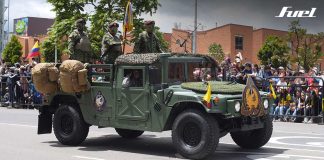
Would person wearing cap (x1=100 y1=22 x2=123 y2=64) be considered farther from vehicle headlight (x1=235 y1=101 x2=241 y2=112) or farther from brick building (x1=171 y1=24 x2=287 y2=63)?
brick building (x1=171 y1=24 x2=287 y2=63)

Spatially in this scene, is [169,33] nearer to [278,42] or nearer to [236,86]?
[278,42]

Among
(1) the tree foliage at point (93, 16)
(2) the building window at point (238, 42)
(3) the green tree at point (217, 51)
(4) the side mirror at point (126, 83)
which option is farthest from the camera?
(2) the building window at point (238, 42)

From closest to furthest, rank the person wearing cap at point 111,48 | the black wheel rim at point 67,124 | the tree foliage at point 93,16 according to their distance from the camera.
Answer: the black wheel rim at point 67,124 → the person wearing cap at point 111,48 → the tree foliage at point 93,16

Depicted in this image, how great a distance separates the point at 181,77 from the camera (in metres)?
9.69

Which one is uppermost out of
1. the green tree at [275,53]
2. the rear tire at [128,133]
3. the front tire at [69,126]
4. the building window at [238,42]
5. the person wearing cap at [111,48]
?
the building window at [238,42]

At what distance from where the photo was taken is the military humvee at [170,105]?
8.65m

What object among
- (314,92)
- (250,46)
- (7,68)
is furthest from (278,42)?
(314,92)

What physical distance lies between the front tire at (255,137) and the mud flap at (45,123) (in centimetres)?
400

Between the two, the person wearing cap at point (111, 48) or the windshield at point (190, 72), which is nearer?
the windshield at point (190, 72)

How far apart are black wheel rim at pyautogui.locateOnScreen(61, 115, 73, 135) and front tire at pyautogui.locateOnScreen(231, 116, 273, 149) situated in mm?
3354

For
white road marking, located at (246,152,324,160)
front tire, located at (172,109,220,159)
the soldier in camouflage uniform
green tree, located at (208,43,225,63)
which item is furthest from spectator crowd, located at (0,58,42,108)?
green tree, located at (208,43,225,63)

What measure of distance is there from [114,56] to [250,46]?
59.1 m

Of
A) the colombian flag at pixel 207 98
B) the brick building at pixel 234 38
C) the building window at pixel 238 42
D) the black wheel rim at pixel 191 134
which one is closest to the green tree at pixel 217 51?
the brick building at pixel 234 38

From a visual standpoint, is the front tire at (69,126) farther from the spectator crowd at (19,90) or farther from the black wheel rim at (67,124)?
the spectator crowd at (19,90)
